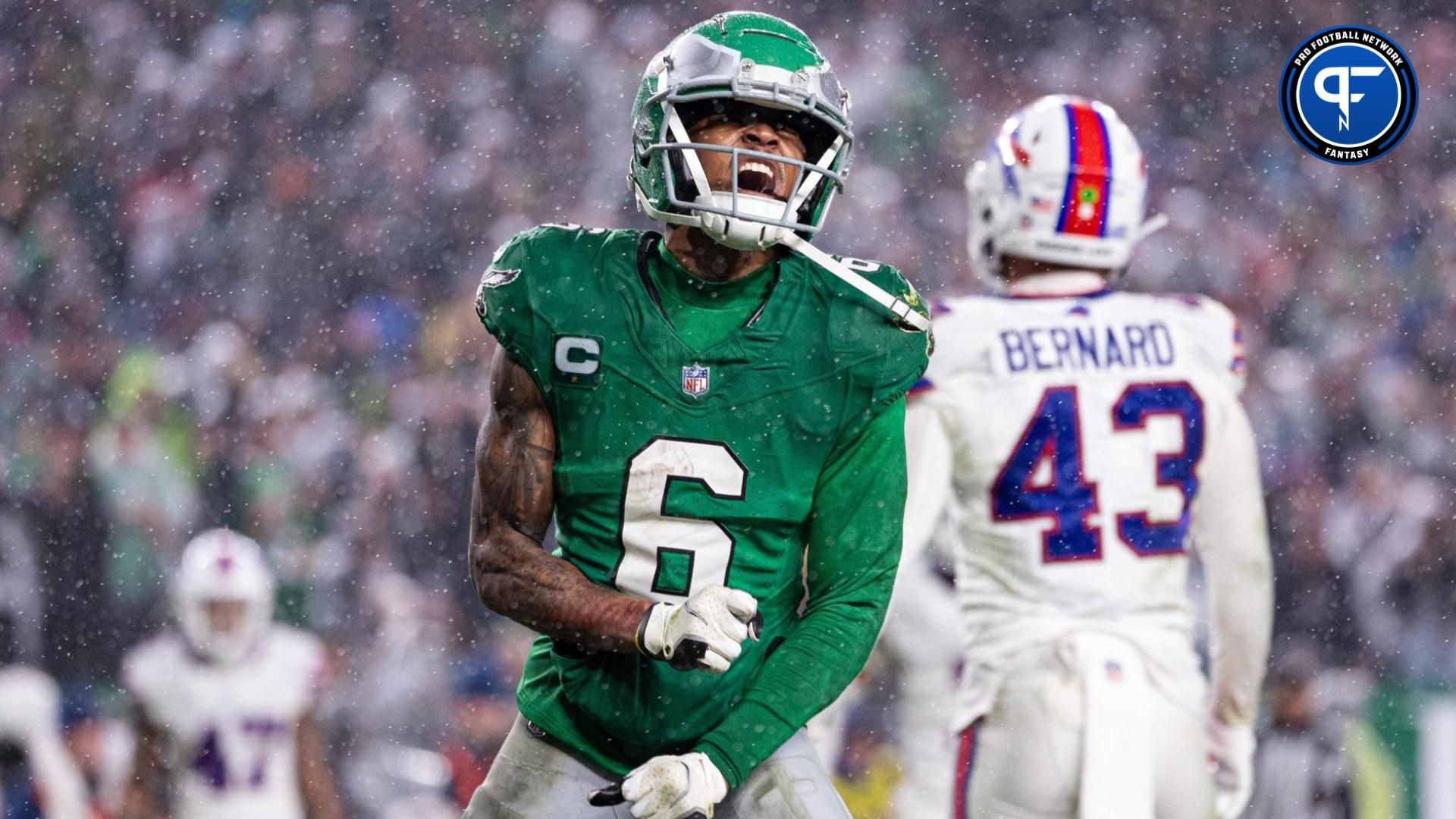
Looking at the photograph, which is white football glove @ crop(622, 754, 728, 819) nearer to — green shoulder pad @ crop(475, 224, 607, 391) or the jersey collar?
green shoulder pad @ crop(475, 224, 607, 391)

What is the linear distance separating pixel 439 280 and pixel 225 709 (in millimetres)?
2159

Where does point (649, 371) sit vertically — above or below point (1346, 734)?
above

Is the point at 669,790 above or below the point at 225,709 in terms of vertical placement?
above

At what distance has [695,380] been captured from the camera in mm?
2135

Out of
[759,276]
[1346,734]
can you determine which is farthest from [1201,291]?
[759,276]

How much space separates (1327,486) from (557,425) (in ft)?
15.2

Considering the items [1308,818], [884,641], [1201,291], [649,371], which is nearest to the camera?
[649,371]

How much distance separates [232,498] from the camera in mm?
6215

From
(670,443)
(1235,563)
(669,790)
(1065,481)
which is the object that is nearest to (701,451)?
(670,443)

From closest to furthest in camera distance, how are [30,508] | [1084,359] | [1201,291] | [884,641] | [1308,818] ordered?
[1084,359] → [884,641] → [1308,818] → [30,508] → [1201,291]

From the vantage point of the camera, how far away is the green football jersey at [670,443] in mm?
2117

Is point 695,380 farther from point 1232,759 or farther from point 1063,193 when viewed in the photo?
point 1232,759

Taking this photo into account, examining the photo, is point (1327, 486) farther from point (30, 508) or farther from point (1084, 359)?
point (30, 508)

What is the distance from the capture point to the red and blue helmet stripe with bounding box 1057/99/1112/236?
3.67 meters
